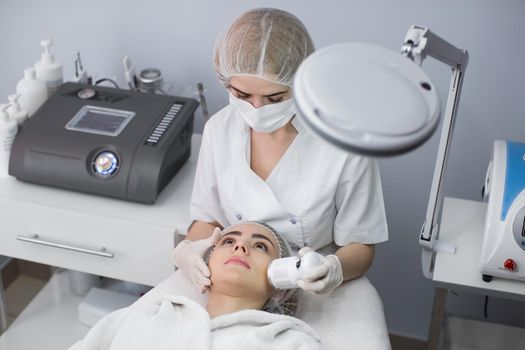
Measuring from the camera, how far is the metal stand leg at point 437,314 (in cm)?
178

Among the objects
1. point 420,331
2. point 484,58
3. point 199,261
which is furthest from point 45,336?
point 484,58

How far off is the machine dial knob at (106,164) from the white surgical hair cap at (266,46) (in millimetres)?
460

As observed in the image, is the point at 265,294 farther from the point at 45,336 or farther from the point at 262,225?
the point at 45,336

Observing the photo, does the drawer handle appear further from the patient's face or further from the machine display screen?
the patient's face

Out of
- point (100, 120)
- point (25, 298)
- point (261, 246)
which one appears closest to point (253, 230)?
point (261, 246)

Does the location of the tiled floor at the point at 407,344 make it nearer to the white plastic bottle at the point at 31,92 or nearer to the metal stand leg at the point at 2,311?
the metal stand leg at the point at 2,311

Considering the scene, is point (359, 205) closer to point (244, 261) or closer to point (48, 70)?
point (244, 261)

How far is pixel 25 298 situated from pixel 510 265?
1.60 meters

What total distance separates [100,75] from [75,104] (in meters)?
0.31

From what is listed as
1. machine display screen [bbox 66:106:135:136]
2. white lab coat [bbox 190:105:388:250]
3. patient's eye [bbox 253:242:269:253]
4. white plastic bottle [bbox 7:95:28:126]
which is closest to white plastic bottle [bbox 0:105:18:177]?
white plastic bottle [bbox 7:95:28:126]

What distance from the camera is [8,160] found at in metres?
1.92

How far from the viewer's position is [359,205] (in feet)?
5.28

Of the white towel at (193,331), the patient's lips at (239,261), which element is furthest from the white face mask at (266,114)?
the white towel at (193,331)

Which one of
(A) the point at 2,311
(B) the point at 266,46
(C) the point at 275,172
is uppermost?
(B) the point at 266,46
